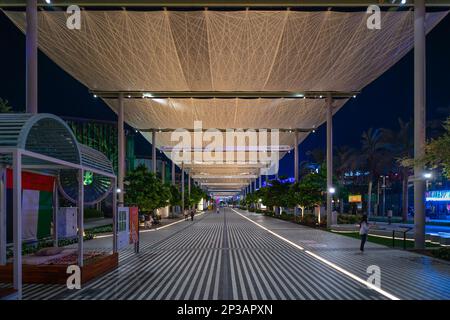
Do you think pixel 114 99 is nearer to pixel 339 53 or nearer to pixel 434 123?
pixel 339 53

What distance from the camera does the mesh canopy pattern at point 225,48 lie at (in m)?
24.7

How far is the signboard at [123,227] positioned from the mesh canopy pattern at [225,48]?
43.7 feet

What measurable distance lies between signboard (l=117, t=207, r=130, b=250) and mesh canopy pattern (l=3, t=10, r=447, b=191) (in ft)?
43.7

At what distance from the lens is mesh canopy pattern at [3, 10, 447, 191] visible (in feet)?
80.9

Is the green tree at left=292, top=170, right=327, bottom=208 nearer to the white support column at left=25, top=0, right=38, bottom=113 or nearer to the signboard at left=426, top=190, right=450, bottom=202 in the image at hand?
the signboard at left=426, top=190, right=450, bottom=202

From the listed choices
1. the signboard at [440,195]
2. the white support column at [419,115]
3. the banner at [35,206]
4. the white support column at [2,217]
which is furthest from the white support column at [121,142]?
the signboard at [440,195]

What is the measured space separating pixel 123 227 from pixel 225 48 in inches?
655

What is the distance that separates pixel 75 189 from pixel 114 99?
24223 mm

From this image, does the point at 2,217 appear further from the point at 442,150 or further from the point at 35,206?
the point at 35,206

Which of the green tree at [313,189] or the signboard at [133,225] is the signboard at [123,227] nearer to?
Answer: the signboard at [133,225]

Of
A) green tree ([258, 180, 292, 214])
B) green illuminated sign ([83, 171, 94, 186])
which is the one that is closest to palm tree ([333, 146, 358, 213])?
green tree ([258, 180, 292, 214])

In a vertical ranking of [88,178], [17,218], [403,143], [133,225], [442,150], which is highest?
[403,143]

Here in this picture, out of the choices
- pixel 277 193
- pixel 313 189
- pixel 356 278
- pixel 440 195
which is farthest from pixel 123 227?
pixel 440 195

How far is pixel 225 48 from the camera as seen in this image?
92.4 ft
